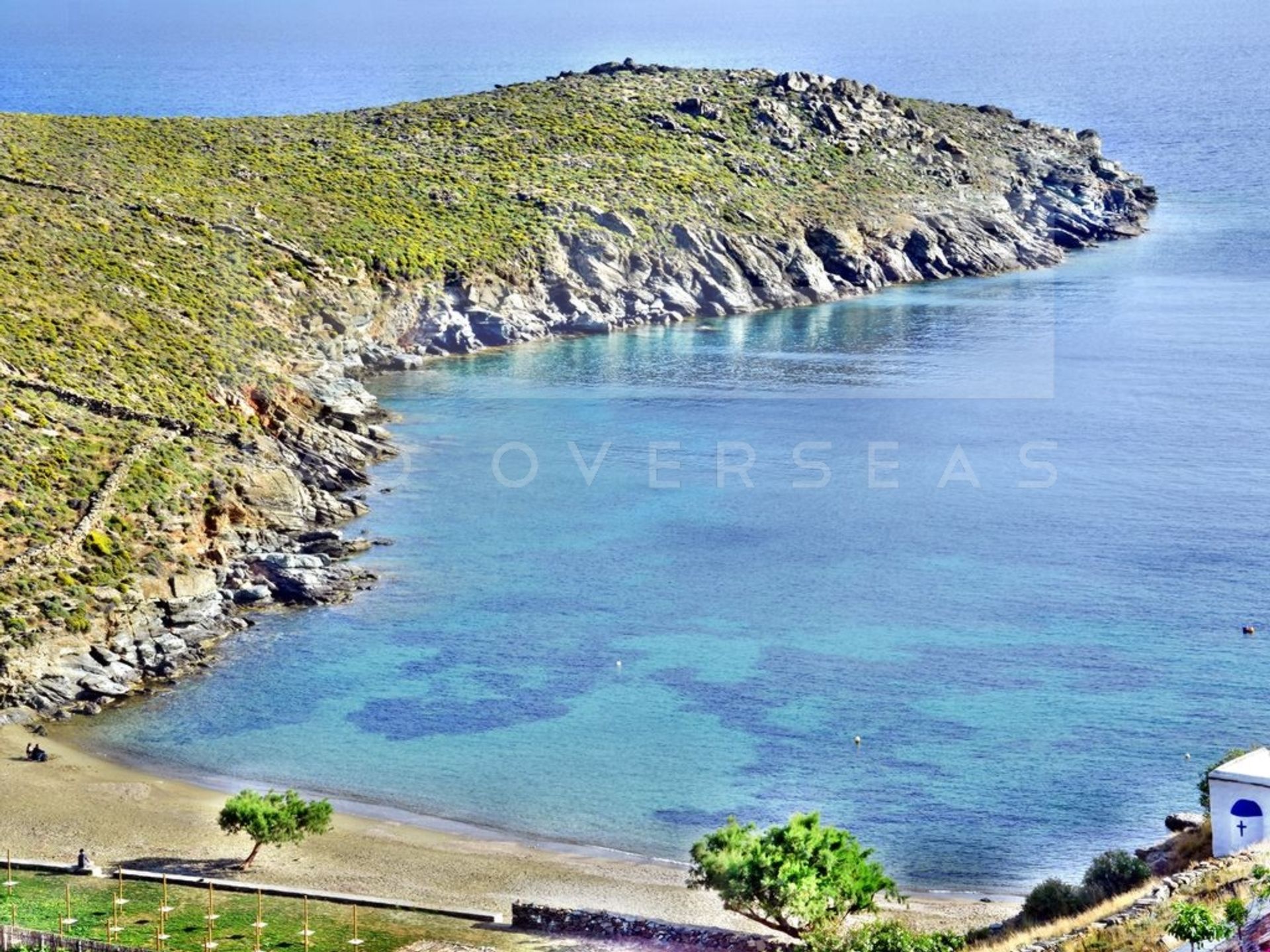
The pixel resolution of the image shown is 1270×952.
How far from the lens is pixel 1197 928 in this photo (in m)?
35.3

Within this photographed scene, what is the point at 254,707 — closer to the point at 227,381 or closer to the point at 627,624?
the point at 627,624

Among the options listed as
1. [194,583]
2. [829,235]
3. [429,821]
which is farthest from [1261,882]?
[829,235]

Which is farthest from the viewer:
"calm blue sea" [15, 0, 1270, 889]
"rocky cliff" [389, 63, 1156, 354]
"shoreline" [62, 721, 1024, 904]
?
"rocky cliff" [389, 63, 1156, 354]

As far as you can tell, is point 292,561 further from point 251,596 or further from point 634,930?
point 634,930

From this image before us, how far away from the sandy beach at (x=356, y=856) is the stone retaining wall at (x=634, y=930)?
2.29 meters

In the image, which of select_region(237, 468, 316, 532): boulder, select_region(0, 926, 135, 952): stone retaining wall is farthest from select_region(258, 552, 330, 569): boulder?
select_region(0, 926, 135, 952): stone retaining wall

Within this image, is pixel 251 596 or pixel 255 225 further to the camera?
pixel 255 225

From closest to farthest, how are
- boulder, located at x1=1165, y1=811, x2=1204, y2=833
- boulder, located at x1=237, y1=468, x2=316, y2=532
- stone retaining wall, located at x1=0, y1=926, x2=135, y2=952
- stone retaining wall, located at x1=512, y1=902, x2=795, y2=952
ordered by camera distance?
stone retaining wall, located at x1=0, y1=926, x2=135, y2=952 < stone retaining wall, located at x1=512, y1=902, x2=795, y2=952 < boulder, located at x1=1165, y1=811, x2=1204, y2=833 < boulder, located at x1=237, y1=468, x2=316, y2=532

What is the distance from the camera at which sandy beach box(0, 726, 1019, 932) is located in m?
50.2

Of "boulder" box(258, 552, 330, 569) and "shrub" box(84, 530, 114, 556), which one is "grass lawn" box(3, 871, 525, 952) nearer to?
"shrub" box(84, 530, 114, 556)

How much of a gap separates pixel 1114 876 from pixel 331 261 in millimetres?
76911

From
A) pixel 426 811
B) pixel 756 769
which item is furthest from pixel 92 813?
pixel 756 769

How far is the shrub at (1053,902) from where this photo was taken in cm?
4497

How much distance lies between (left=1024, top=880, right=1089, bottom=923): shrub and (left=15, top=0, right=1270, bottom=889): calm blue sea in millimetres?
5669
